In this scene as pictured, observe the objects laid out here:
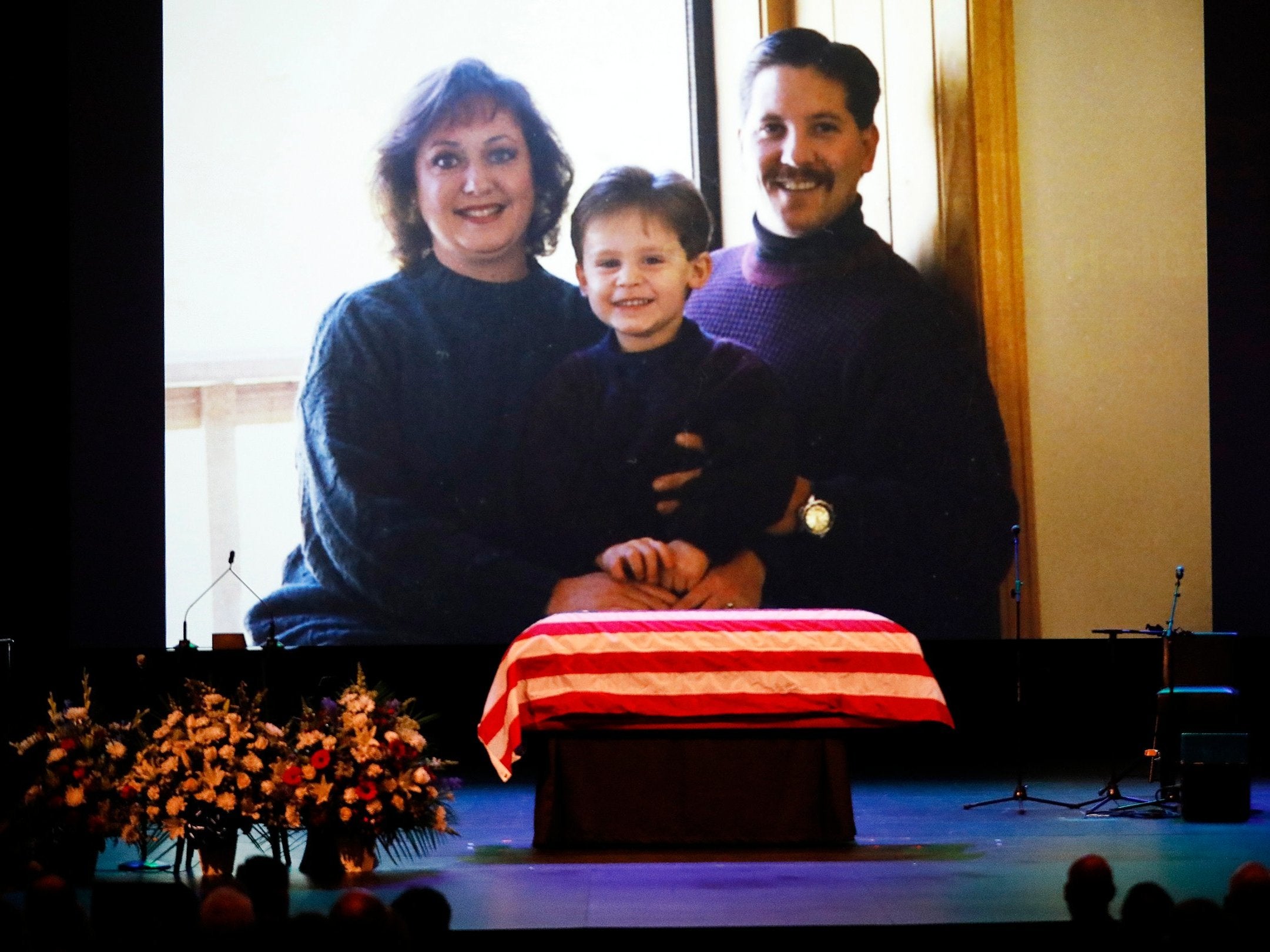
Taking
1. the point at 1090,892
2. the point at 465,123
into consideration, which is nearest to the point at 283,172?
the point at 465,123

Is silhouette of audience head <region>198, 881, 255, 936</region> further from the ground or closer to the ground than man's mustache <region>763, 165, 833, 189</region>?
closer to the ground

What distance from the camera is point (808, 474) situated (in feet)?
25.1

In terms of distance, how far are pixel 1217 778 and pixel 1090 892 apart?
3715 millimetres

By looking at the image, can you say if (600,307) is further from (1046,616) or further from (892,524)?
(1046,616)

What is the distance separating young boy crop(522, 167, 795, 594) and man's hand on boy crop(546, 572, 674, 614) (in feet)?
0.15

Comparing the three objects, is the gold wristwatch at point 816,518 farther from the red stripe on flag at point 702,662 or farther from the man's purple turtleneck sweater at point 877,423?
the red stripe on flag at point 702,662

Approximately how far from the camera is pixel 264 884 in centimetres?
291

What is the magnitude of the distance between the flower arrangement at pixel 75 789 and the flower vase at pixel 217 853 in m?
0.26

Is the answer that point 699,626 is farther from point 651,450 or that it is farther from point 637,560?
point 651,450

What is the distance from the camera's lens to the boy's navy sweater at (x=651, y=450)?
25.0 feet

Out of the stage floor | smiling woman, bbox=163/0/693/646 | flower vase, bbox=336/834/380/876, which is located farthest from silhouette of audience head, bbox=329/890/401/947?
smiling woman, bbox=163/0/693/646

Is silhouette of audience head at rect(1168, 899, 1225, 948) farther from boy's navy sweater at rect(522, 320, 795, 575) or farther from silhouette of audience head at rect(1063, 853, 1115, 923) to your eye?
boy's navy sweater at rect(522, 320, 795, 575)

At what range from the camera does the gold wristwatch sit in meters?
7.64

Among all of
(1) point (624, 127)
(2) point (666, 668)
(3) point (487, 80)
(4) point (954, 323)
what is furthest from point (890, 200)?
(2) point (666, 668)
